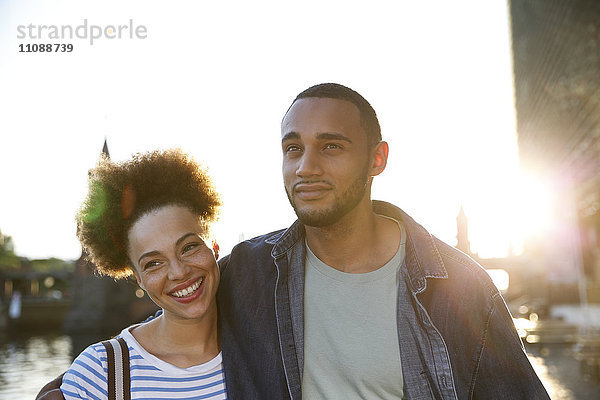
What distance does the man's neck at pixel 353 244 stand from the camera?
11.4ft

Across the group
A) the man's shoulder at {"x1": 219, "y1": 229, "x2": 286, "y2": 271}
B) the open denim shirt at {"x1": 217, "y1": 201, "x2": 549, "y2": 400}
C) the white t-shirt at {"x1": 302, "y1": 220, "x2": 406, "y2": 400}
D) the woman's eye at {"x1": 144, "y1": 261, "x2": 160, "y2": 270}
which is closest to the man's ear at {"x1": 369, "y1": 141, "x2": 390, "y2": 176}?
the open denim shirt at {"x1": 217, "y1": 201, "x2": 549, "y2": 400}

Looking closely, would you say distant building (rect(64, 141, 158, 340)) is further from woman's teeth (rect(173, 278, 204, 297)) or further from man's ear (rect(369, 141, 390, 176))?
woman's teeth (rect(173, 278, 204, 297))

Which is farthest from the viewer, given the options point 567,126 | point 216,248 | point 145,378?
point 567,126

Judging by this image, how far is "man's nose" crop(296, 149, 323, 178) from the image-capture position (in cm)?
333

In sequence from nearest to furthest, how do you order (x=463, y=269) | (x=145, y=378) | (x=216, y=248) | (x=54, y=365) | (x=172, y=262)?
(x=145, y=378) → (x=172, y=262) → (x=463, y=269) → (x=216, y=248) → (x=54, y=365)

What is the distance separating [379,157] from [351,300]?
93cm

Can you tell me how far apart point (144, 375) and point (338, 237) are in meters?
1.28

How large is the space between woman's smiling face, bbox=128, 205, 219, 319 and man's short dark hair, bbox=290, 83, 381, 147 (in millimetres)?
1034

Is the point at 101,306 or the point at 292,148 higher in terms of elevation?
the point at 292,148

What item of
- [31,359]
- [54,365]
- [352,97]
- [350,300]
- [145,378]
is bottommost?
[31,359]

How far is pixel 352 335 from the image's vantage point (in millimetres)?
3207

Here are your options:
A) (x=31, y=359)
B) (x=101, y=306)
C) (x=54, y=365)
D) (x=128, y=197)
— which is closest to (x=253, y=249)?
(x=128, y=197)

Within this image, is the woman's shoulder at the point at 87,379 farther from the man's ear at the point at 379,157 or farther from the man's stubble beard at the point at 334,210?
the man's ear at the point at 379,157

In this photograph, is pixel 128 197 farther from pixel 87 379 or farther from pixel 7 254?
pixel 7 254
